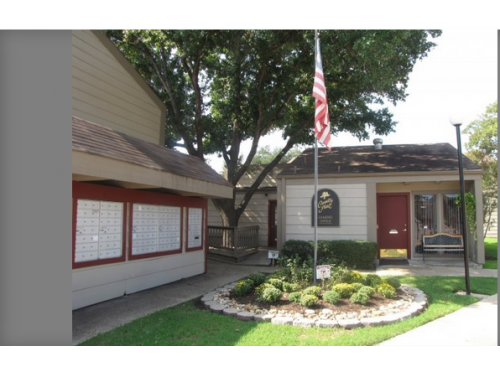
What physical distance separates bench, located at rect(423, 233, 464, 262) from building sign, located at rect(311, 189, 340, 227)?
301cm

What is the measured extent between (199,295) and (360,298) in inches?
130

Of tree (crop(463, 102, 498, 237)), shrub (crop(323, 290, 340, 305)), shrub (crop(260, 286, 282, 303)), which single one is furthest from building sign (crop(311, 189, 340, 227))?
tree (crop(463, 102, 498, 237))

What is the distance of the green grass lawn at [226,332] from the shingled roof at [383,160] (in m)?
6.71

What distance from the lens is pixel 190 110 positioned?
1673 centimetres

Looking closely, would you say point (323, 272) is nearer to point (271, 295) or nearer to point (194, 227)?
point (271, 295)

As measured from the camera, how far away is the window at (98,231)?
21.0 feet

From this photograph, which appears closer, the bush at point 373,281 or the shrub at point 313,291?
the shrub at point 313,291

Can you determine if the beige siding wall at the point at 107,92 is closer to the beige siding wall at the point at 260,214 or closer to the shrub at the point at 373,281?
the shrub at the point at 373,281

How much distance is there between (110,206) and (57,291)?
117 inches

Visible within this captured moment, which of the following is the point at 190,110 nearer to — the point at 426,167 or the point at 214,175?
the point at 214,175

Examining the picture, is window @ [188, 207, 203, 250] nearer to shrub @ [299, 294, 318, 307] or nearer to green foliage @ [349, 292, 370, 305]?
shrub @ [299, 294, 318, 307]

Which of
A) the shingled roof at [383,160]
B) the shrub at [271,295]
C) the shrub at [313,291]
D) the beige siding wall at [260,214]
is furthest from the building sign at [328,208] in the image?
the beige siding wall at [260,214]

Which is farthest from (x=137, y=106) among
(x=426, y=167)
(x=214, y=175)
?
(x=426, y=167)

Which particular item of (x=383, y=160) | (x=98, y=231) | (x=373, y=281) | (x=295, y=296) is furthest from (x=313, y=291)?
(x=383, y=160)
